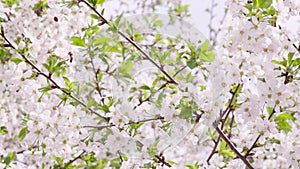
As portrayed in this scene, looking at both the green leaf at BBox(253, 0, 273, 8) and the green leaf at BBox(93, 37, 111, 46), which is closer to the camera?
the green leaf at BBox(253, 0, 273, 8)

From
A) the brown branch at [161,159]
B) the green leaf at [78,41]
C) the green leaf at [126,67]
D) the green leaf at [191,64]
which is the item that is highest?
the green leaf at [78,41]

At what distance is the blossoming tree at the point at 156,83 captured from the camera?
2.15 metres

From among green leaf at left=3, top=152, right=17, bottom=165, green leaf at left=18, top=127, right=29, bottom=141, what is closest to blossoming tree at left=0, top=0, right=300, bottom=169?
green leaf at left=18, top=127, right=29, bottom=141

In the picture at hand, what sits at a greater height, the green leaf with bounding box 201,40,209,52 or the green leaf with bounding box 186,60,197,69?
the green leaf with bounding box 201,40,209,52

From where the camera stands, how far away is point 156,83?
2393mm

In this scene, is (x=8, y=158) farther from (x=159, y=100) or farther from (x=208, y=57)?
(x=208, y=57)

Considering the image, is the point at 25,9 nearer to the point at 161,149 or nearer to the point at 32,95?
the point at 32,95

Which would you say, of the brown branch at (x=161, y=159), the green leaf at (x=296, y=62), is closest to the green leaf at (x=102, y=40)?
the brown branch at (x=161, y=159)

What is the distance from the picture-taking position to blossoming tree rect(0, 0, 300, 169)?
2.15 meters

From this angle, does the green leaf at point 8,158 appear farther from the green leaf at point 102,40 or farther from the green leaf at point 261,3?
the green leaf at point 261,3

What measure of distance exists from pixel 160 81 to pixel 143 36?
1.15 feet

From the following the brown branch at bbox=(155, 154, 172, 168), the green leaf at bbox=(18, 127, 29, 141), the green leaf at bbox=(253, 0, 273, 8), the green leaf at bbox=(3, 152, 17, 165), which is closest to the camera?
the green leaf at bbox=(253, 0, 273, 8)

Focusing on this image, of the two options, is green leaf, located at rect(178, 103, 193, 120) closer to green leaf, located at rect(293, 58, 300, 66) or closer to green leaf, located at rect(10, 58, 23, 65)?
green leaf, located at rect(293, 58, 300, 66)

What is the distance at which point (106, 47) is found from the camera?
2311 mm
